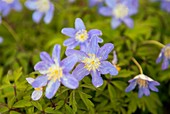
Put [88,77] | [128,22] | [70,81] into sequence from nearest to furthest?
[70,81] → [88,77] → [128,22]

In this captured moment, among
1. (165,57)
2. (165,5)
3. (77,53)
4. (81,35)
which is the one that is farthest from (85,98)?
(165,5)

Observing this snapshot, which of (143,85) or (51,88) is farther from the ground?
(51,88)

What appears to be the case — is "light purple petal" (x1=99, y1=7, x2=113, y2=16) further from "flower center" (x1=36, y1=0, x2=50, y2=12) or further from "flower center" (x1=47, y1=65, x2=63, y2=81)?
"flower center" (x1=47, y1=65, x2=63, y2=81)

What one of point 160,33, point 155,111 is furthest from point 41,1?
point 155,111

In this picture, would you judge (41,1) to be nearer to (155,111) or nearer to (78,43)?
(78,43)

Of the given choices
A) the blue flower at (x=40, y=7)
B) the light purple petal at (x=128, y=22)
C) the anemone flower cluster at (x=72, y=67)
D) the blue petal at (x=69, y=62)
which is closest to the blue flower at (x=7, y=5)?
the blue flower at (x=40, y=7)

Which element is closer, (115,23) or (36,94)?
(36,94)

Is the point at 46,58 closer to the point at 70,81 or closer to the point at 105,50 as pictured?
the point at 70,81
